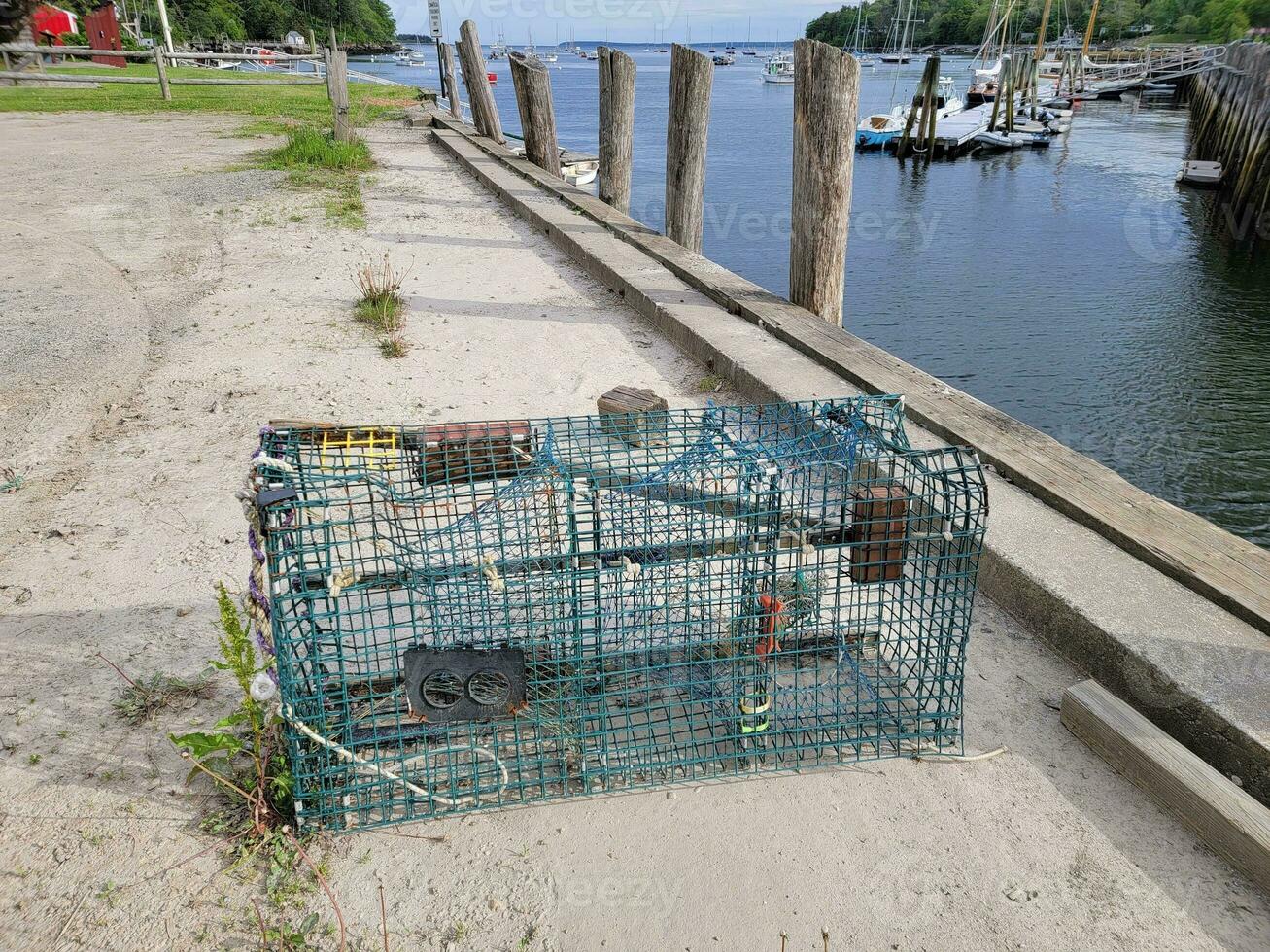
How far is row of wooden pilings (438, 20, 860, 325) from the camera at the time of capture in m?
6.32

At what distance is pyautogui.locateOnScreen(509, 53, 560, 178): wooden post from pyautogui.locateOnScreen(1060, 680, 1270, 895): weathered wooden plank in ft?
40.3

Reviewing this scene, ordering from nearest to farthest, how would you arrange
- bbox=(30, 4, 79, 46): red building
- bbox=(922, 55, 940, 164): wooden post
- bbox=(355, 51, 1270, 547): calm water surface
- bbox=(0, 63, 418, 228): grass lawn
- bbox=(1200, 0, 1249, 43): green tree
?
1. bbox=(30, 4, 79, 46): red building
2. bbox=(355, 51, 1270, 547): calm water surface
3. bbox=(0, 63, 418, 228): grass lawn
4. bbox=(922, 55, 940, 164): wooden post
5. bbox=(1200, 0, 1249, 43): green tree

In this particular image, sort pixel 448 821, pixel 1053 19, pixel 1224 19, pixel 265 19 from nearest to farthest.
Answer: pixel 448 821
pixel 1224 19
pixel 265 19
pixel 1053 19

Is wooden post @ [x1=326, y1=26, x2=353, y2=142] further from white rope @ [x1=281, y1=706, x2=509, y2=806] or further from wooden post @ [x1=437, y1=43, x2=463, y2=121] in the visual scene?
white rope @ [x1=281, y1=706, x2=509, y2=806]

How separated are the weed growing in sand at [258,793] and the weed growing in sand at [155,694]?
32 cm

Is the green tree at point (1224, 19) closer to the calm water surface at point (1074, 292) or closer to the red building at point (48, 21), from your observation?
the calm water surface at point (1074, 292)

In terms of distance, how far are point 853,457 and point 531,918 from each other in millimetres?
1823

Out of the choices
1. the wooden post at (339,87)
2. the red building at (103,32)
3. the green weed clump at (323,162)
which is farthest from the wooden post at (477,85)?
the red building at (103,32)

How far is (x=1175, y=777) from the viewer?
8.36 feet

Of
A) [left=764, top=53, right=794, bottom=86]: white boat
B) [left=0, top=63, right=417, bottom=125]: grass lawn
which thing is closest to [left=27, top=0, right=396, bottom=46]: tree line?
[left=0, top=63, right=417, bottom=125]: grass lawn

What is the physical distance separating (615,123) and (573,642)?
34.6 feet

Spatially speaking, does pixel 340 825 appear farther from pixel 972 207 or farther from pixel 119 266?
pixel 972 207

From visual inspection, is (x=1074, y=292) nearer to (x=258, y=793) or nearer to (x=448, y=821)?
(x=448, y=821)

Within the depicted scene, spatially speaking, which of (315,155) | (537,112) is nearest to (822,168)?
(537,112)
